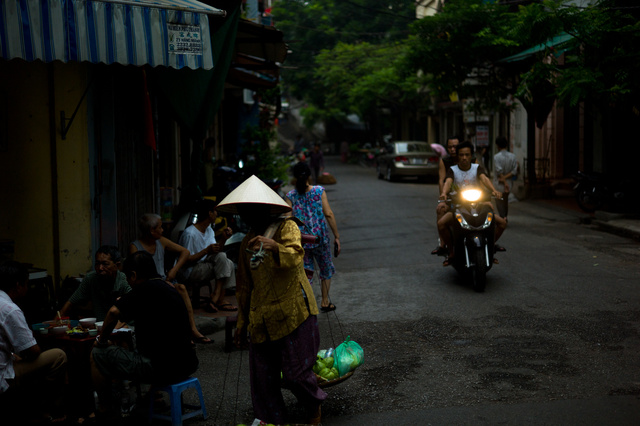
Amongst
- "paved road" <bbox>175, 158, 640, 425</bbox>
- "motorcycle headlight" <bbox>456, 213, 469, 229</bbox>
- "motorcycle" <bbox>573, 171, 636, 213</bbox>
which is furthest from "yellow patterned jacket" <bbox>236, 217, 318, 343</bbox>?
"motorcycle" <bbox>573, 171, 636, 213</bbox>

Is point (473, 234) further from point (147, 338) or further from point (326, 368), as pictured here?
point (147, 338)

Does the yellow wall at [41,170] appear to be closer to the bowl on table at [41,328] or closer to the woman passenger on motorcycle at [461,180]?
the bowl on table at [41,328]

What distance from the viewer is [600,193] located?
16.2 metres

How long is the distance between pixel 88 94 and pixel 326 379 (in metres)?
4.25

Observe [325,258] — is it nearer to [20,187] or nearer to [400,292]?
[400,292]

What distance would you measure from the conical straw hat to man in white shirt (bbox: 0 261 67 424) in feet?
4.71

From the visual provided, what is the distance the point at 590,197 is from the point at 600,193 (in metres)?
0.25

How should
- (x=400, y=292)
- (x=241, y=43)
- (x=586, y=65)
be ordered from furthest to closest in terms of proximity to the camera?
(x=586, y=65) < (x=241, y=43) < (x=400, y=292)

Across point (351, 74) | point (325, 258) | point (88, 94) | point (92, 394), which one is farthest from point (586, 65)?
point (351, 74)

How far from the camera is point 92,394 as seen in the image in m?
5.35

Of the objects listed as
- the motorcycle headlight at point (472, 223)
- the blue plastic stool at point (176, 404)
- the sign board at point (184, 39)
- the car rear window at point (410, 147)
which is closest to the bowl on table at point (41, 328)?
the blue plastic stool at point (176, 404)

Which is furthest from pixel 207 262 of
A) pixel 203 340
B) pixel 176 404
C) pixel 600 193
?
pixel 600 193

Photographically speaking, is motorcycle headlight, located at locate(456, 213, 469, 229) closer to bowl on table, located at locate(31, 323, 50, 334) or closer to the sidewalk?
the sidewalk

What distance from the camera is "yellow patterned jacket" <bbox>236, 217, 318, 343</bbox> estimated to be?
4.70 m
